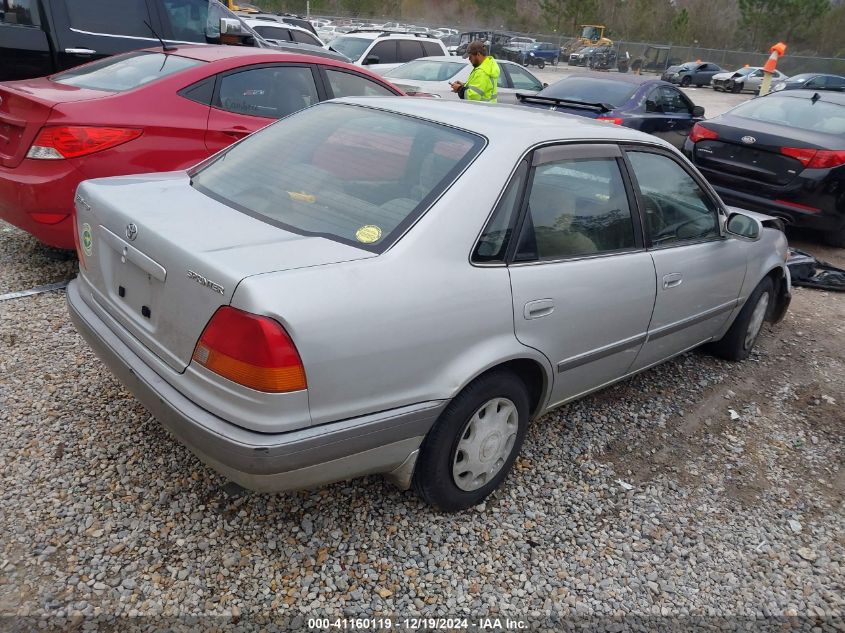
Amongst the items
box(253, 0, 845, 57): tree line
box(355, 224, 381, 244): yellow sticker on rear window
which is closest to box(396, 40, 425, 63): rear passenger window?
box(355, 224, 381, 244): yellow sticker on rear window

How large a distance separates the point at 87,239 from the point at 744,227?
3.40 meters

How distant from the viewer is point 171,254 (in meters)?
2.21

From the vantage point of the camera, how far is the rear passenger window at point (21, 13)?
629cm

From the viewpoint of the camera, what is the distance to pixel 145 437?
2979 millimetres

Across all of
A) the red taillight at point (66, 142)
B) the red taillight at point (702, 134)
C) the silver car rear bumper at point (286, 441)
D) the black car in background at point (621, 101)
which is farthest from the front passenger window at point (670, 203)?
the black car in background at point (621, 101)

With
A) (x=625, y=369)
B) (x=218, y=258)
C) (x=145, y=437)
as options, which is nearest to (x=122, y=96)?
(x=145, y=437)

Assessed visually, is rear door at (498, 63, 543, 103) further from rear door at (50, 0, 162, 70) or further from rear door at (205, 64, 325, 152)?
rear door at (205, 64, 325, 152)

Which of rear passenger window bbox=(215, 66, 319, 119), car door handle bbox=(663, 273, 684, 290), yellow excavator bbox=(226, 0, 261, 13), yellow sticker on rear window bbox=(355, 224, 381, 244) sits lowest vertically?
yellow excavator bbox=(226, 0, 261, 13)

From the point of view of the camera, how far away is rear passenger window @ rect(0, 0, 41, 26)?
6.29 m

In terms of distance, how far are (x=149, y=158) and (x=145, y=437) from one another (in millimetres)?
2100

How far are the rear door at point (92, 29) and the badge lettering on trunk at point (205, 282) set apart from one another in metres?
5.41

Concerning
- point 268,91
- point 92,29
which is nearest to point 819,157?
point 268,91

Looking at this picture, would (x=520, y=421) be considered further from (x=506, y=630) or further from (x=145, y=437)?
(x=145, y=437)

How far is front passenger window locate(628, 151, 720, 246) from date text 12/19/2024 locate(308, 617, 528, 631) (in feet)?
6.38
